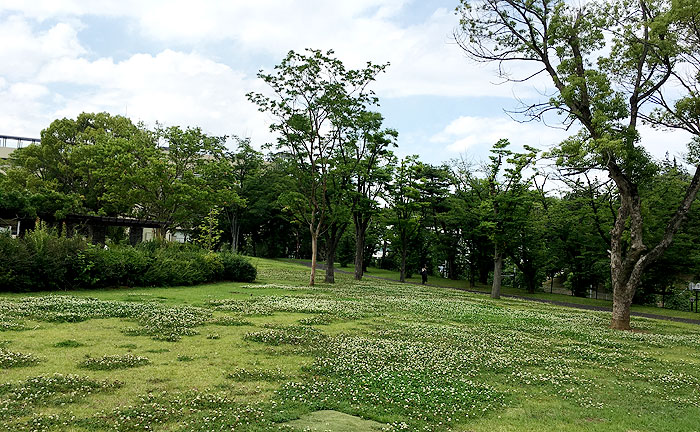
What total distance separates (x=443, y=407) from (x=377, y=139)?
103ft

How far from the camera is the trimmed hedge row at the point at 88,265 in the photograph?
17.6 metres

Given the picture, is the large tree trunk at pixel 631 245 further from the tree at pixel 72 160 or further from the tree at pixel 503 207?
the tree at pixel 72 160

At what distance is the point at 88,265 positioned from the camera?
1970 centimetres

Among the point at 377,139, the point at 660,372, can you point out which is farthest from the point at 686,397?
the point at 377,139

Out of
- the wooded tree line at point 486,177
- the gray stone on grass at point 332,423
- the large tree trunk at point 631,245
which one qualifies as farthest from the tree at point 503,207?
the gray stone on grass at point 332,423

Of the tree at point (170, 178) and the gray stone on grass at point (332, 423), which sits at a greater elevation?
the tree at point (170, 178)

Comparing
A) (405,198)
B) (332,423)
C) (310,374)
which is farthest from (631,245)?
(405,198)

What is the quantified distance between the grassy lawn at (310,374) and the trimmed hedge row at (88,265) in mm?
1747

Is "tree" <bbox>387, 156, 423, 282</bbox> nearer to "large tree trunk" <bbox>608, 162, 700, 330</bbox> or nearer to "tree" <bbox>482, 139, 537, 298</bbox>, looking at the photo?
"tree" <bbox>482, 139, 537, 298</bbox>

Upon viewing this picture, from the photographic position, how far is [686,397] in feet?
28.8

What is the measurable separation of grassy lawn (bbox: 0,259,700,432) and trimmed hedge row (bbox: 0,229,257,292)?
1747 mm

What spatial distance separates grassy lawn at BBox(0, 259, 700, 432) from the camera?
6410mm

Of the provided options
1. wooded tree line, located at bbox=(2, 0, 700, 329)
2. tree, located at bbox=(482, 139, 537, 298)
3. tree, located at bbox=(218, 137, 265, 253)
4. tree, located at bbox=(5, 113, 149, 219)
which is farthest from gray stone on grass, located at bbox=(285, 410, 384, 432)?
tree, located at bbox=(218, 137, 265, 253)

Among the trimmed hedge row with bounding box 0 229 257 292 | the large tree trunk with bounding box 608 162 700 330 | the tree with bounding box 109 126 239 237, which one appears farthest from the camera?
the tree with bounding box 109 126 239 237
